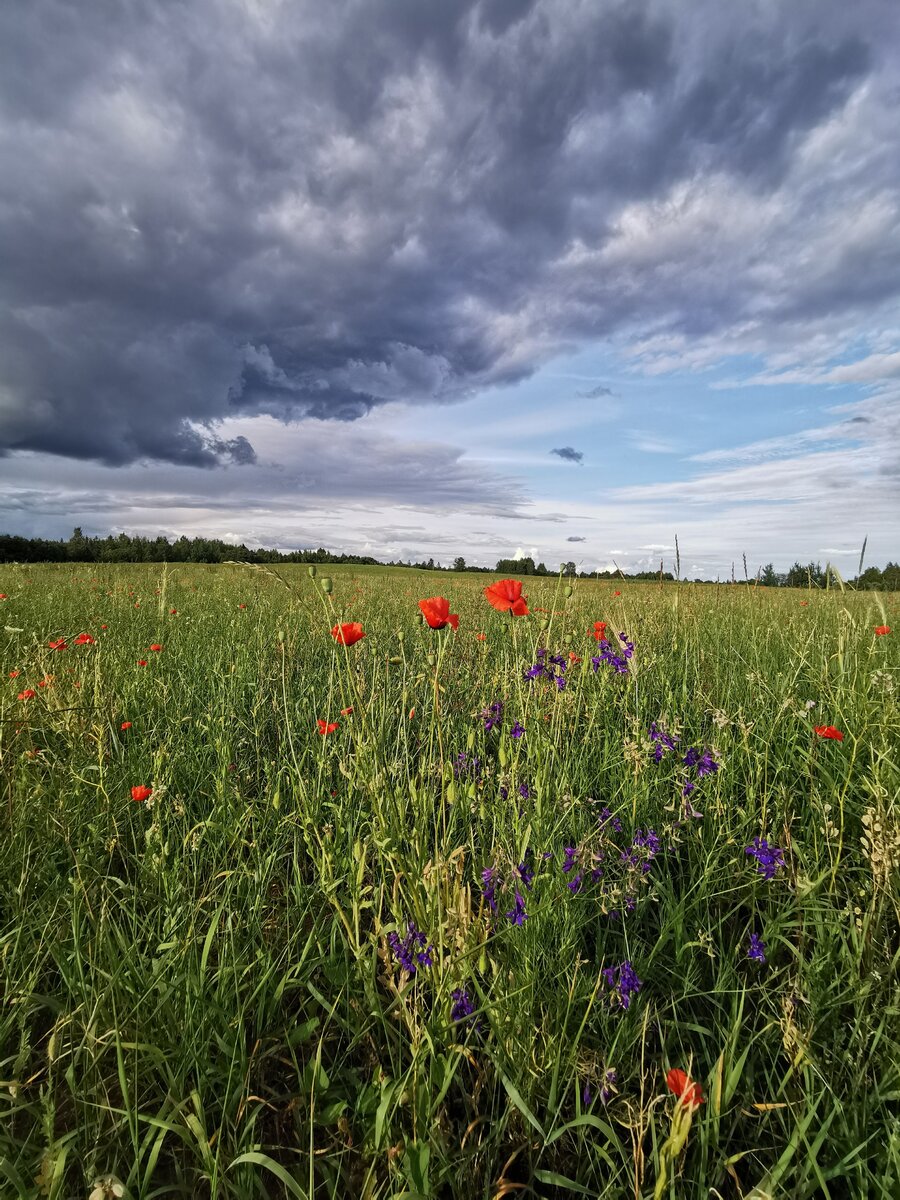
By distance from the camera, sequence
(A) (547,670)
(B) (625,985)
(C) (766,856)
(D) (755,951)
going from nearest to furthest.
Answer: (B) (625,985) < (D) (755,951) < (C) (766,856) < (A) (547,670)

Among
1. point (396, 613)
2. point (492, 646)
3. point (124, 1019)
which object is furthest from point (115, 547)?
point (124, 1019)

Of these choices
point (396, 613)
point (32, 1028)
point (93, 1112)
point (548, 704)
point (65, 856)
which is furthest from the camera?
point (396, 613)

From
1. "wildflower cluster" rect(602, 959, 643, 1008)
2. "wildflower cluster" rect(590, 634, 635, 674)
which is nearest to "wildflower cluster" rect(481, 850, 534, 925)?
"wildflower cluster" rect(602, 959, 643, 1008)

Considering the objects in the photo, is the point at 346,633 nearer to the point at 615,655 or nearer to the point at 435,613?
the point at 435,613

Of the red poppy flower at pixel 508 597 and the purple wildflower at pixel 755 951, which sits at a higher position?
the red poppy flower at pixel 508 597

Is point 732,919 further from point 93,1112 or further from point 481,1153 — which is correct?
point 93,1112

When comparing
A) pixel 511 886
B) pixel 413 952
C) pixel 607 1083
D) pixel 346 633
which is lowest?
pixel 607 1083

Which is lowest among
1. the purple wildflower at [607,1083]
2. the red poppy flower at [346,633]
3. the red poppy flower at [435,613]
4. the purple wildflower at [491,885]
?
the purple wildflower at [607,1083]

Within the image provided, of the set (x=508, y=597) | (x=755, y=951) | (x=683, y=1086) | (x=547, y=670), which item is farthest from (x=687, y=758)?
(x=683, y=1086)

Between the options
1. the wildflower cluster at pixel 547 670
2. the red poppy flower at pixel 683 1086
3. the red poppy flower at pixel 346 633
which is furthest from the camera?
the wildflower cluster at pixel 547 670

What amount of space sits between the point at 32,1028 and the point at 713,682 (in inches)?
144

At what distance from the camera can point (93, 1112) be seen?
132 cm

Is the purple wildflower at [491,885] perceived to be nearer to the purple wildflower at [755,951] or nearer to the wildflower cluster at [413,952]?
the wildflower cluster at [413,952]

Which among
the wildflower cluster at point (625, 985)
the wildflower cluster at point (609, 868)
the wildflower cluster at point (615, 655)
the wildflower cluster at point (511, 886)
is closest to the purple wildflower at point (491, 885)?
the wildflower cluster at point (511, 886)
